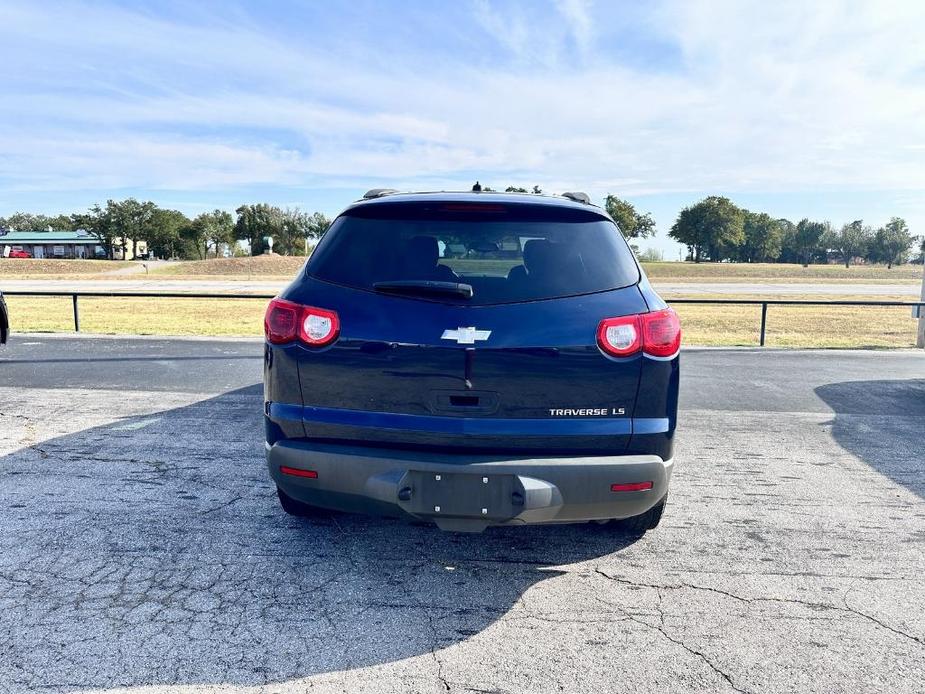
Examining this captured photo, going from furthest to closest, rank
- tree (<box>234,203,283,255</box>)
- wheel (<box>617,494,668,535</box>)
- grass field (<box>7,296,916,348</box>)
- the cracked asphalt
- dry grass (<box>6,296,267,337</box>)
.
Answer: tree (<box>234,203,283,255</box>)
dry grass (<box>6,296,267,337</box>)
grass field (<box>7,296,916,348</box>)
wheel (<box>617,494,668,535</box>)
the cracked asphalt

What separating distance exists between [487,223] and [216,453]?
3.19m

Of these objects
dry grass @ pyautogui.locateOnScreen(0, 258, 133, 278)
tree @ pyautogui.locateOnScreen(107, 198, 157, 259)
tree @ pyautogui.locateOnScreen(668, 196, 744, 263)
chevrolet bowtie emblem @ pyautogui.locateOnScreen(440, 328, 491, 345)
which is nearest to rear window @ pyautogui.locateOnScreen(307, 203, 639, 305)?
chevrolet bowtie emblem @ pyautogui.locateOnScreen(440, 328, 491, 345)

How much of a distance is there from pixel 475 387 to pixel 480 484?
40 cm

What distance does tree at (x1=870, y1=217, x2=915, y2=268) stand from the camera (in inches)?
4146

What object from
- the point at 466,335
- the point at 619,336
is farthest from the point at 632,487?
the point at 466,335

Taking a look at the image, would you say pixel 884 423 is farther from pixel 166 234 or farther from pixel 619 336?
pixel 166 234

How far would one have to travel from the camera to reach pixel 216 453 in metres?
5.26

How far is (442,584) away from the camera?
10.6 ft

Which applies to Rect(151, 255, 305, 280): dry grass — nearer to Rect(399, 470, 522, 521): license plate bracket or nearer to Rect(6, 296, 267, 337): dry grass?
Rect(6, 296, 267, 337): dry grass

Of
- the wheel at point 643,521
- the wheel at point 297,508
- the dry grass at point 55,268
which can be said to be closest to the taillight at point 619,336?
the wheel at point 643,521

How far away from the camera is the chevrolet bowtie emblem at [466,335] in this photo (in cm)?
283

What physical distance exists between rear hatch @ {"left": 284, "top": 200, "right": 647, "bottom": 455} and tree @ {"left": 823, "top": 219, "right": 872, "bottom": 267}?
12041 cm

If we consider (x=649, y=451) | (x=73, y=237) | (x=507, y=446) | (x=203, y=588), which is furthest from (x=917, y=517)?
(x=73, y=237)

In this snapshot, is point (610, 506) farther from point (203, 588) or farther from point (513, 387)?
point (203, 588)
